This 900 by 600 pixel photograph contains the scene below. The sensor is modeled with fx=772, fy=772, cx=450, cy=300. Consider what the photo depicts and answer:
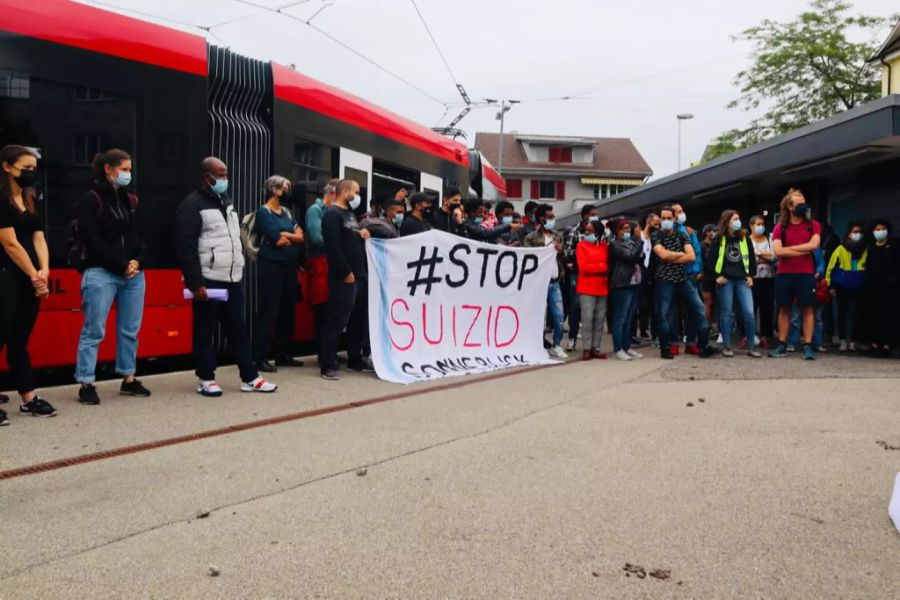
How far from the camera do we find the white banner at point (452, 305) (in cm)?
773

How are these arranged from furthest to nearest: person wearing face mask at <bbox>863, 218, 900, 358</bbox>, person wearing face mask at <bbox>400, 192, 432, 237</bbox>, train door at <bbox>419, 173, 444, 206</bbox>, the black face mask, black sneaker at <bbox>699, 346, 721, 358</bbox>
Answer: 1. train door at <bbox>419, 173, 444, 206</bbox>
2. person wearing face mask at <bbox>863, 218, 900, 358</bbox>
3. black sneaker at <bbox>699, 346, 721, 358</bbox>
4. person wearing face mask at <bbox>400, 192, 432, 237</bbox>
5. the black face mask

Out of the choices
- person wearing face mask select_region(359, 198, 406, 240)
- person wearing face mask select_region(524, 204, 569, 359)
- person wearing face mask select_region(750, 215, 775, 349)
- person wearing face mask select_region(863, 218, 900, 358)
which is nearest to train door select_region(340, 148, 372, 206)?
person wearing face mask select_region(359, 198, 406, 240)

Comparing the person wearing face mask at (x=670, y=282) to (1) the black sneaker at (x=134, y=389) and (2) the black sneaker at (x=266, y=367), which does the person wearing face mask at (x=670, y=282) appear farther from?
(1) the black sneaker at (x=134, y=389)

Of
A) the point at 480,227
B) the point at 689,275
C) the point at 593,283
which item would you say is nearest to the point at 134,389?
the point at 480,227

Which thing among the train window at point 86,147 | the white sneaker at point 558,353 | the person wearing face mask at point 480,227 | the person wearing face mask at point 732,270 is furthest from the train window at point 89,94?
the person wearing face mask at point 732,270

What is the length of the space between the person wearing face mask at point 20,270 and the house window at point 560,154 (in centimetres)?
6183

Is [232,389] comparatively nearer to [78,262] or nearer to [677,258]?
[78,262]

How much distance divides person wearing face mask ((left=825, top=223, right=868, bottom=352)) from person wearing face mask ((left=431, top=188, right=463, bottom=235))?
528 cm

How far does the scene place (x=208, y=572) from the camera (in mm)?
2820

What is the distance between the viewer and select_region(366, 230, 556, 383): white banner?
304 inches

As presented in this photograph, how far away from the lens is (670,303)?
977 centimetres

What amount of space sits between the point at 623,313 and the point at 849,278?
3.25 meters

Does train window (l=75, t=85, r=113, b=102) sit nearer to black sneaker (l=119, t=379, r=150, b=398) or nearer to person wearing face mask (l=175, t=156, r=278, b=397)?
person wearing face mask (l=175, t=156, r=278, b=397)

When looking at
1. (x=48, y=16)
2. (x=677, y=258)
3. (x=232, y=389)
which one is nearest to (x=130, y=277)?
(x=232, y=389)
